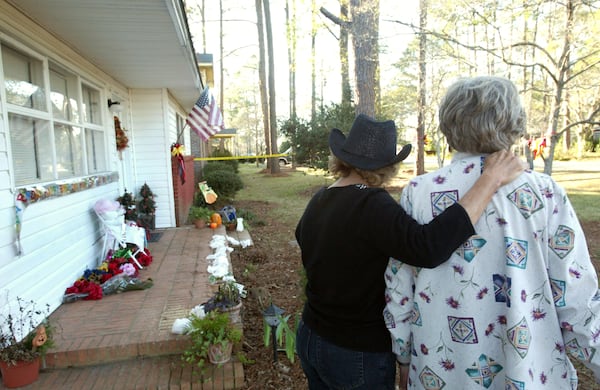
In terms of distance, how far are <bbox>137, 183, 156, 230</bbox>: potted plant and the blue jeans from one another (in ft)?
18.1

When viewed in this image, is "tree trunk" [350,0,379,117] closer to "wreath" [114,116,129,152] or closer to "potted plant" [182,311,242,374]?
"wreath" [114,116,129,152]

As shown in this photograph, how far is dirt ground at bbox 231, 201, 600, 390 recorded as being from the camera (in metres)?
2.85

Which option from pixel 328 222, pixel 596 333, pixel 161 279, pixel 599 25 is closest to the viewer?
pixel 596 333

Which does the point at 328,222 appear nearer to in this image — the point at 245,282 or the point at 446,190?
the point at 446,190

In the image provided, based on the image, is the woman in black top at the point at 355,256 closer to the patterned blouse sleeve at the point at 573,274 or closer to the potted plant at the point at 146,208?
the patterned blouse sleeve at the point at 573,274

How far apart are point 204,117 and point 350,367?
20.5ft

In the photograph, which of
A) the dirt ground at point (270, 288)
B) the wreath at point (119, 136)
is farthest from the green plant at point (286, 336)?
the wreath at point (119, 136)

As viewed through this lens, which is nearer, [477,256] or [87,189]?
[477,256]

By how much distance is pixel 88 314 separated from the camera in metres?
3.44

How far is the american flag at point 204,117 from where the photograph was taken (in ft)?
22.8

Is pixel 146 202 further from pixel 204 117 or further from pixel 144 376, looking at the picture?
pixel 144 376

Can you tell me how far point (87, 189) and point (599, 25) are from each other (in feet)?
25.8

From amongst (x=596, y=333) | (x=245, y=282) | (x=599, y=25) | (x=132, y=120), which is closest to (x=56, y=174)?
(x=245, y=282)

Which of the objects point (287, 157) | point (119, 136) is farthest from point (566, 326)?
point (287, 157)
